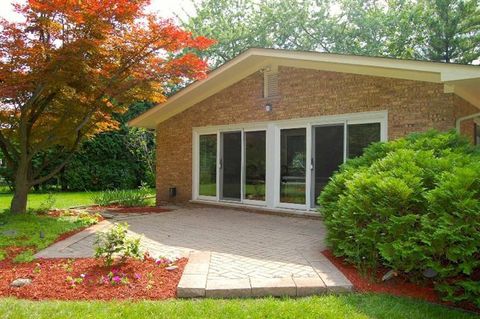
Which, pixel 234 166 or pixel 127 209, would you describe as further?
pixel 127 209

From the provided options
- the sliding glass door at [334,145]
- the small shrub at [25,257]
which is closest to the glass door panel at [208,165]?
the sliding glass door at [334,145]

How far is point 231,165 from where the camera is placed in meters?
11.5

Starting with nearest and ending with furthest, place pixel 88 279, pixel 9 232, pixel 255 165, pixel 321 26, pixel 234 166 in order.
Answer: pixel 88 279 → pixel 9 232 → pixel 255 165 → pixel 234 166 → pixel 321 26

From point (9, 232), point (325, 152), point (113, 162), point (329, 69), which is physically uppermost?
point (329, 69)

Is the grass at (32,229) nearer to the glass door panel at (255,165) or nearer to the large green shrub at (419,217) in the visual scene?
the glass door panel at (255,165)

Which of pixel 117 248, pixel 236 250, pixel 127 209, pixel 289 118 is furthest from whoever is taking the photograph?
pixel 127 209

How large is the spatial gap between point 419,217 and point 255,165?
669 cm

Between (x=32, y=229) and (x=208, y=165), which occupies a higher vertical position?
(x=208, y=165)

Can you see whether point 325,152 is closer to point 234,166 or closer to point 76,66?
point 234,166

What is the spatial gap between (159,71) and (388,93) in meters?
5.16

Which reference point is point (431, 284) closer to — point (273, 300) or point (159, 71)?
point (273, 300)

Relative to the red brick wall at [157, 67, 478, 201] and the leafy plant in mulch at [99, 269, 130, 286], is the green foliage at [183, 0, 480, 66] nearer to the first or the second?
the red brick wall at [157, 67, 478, 201]

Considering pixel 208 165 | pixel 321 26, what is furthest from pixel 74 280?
pixel 321 26

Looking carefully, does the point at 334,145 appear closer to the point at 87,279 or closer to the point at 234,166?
the point at 234,166
